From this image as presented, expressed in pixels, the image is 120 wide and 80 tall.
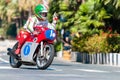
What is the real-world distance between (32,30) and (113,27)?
43.8 ft

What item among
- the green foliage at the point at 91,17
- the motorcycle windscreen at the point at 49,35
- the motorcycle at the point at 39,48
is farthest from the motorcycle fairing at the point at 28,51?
the green foliage at the point at 91,17

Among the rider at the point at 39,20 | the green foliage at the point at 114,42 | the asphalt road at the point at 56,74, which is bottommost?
the green foliage at the point at 114,42

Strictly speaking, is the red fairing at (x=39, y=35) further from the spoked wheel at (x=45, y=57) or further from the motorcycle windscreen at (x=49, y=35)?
the spoked wheel at (x=45, y=57)

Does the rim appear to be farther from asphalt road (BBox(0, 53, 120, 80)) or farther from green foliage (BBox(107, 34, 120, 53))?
green foliage (BBox(107, 34, 120, 53))

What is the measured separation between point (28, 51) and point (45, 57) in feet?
2.02

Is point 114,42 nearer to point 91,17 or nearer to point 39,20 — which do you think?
point 91,17

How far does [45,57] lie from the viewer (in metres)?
15.9

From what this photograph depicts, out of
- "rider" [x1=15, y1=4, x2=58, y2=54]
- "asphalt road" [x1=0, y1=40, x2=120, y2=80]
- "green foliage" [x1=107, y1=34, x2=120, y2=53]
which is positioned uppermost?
"rider" [x1=15, y1=4, x2=58, y2=54]

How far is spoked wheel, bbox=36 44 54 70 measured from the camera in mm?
15707

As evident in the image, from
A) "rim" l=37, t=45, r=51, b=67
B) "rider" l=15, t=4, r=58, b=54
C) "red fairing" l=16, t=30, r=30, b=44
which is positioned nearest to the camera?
"rim" l=37, t=45, r=51, b=67

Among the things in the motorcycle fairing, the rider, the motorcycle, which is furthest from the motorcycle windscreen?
the motorcycle fairing

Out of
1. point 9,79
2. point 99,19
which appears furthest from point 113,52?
point 9,79

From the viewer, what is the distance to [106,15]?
Result: 90.9 ft

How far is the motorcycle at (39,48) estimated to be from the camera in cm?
1574
